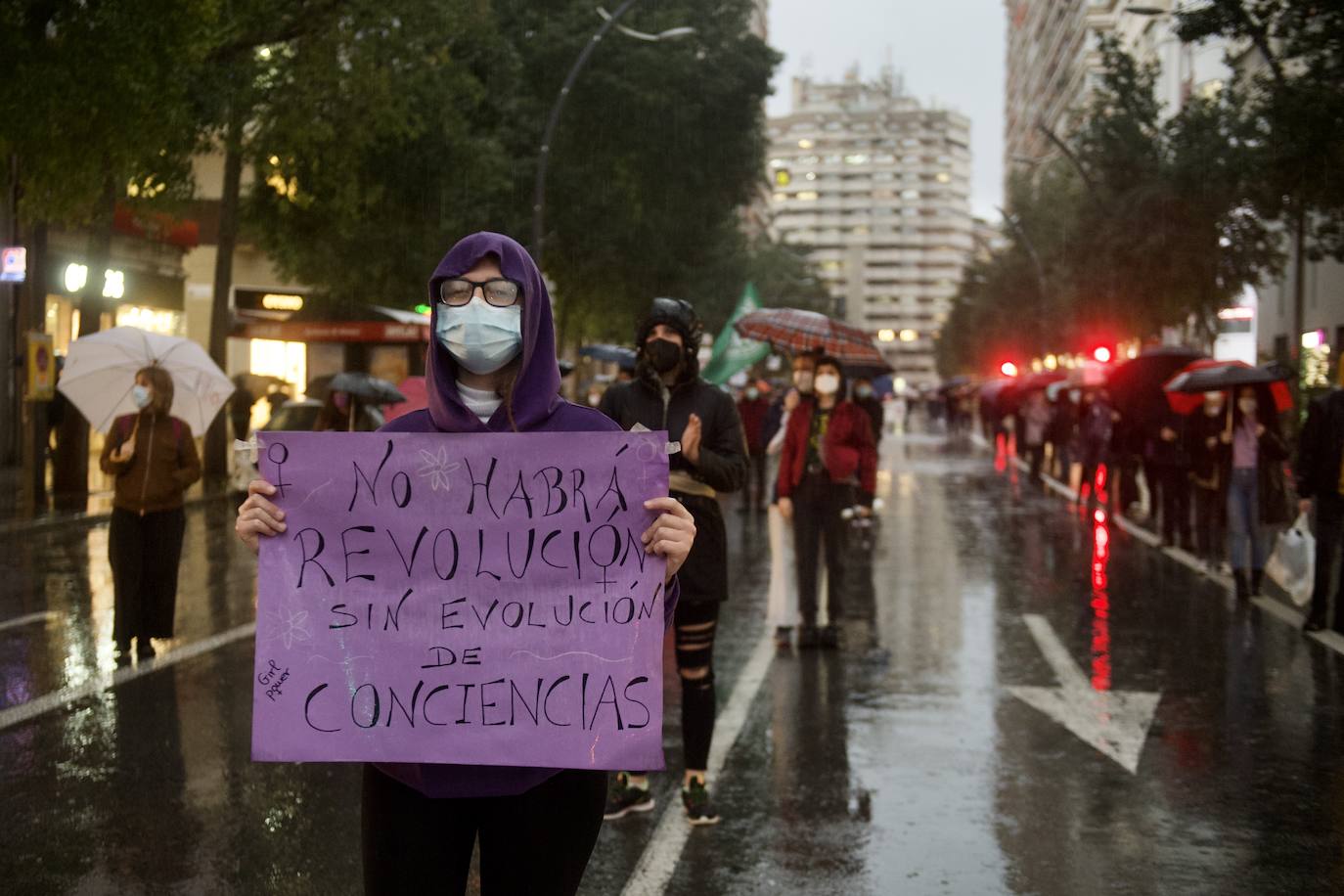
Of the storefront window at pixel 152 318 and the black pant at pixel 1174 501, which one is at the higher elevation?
the storefront window at pixel 152 318

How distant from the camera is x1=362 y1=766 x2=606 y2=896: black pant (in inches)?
125

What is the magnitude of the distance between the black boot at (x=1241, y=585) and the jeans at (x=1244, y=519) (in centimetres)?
5

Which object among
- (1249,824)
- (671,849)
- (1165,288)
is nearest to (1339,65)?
(1249,824)

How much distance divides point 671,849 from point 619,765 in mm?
2811

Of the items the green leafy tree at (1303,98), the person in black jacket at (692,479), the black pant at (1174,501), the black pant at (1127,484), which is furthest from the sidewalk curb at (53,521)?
the black pant at (1127,484)

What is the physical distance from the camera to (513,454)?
3328 mm

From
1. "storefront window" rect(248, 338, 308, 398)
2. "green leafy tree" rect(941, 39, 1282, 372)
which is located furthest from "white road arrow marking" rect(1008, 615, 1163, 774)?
"storefront window" rect(248, 338, 308, 398)

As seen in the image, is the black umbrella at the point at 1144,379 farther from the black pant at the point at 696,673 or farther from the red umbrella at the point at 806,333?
the black pant at the point at 696,673

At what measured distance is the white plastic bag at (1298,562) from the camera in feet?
37.1

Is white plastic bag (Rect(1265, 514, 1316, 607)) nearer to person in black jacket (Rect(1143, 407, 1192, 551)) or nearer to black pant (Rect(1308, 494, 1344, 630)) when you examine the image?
black pant (Rect(1308, 494, 1344, 630))

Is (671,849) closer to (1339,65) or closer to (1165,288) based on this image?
(1339,65)

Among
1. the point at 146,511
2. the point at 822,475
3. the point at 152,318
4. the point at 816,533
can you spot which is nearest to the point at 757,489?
the point at 816,533

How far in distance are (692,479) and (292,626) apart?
3.10 metres

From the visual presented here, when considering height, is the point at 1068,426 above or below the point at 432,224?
below
